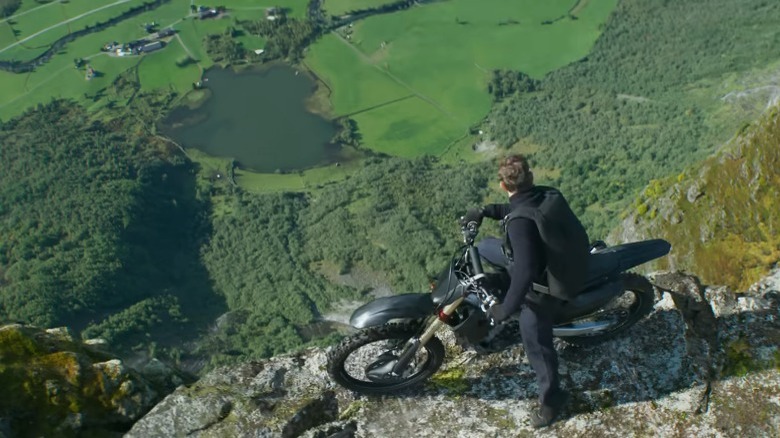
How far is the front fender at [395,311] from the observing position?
906cm

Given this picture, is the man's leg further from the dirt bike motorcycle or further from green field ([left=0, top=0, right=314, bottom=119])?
green field ([left=0, top=0, right=314, bottom=119])

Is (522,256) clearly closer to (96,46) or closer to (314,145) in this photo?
(314,145)

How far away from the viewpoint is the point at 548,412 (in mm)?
8836

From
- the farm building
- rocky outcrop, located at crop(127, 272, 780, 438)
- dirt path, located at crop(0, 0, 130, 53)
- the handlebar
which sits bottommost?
rocky outcrop, located at crop(127, 272, 780, 438)

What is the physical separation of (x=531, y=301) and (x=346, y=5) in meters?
114

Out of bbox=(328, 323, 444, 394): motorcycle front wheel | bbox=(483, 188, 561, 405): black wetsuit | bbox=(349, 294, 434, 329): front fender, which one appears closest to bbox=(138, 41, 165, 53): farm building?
bbox=(328, 323, 444, 394): motorcycle front wheel

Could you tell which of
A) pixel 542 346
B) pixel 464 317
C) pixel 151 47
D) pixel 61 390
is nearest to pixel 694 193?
pixel 542 346

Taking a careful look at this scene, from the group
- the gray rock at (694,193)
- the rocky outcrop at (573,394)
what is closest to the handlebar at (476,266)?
the rocky outcrop at (573,394)

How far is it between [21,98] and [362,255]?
2626 inches

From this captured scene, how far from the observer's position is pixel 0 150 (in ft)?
293

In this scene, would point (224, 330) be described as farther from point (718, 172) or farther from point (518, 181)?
point (518, 181)

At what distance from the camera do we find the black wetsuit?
7.87 metres

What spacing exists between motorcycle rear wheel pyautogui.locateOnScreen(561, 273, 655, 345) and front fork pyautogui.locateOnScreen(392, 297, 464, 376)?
2.11 metres

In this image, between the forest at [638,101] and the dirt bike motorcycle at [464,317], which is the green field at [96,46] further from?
the dirt bike motorcycle at [464,317]
